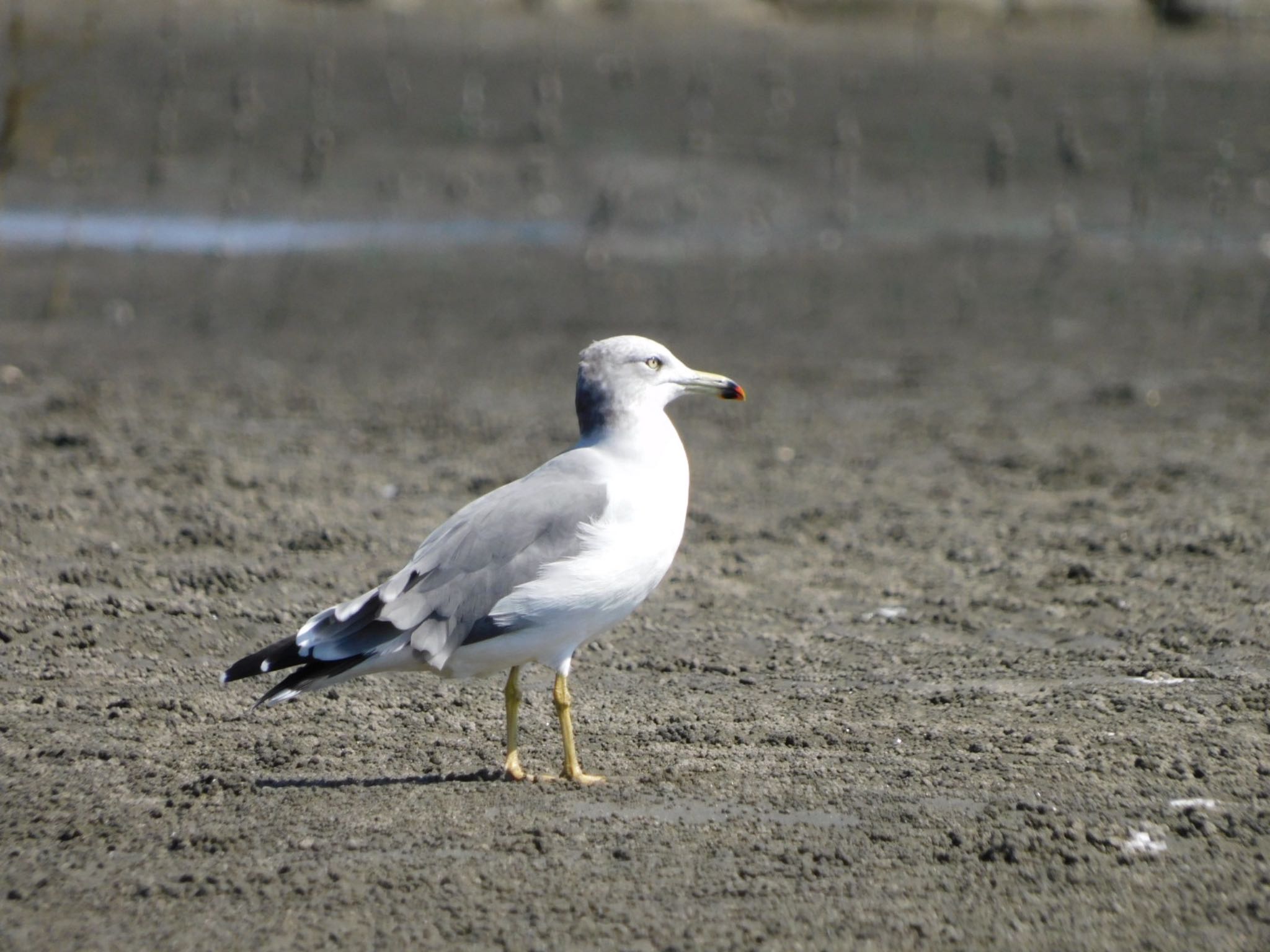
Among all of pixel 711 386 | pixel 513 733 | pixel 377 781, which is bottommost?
pixel 377 781

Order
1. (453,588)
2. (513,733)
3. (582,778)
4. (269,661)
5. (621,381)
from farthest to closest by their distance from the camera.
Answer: (621,381) < (513,733) < (582,778) < (453,588) < (269,661)

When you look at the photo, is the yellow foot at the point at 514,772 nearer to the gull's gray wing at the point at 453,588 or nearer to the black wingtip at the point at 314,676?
the gull's gray wing at the point at 453,588

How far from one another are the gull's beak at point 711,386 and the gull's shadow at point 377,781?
1386 mm

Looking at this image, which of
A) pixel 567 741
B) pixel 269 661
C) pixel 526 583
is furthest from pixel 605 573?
pixel 269 661

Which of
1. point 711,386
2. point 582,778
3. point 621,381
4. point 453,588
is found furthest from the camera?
point 711,386

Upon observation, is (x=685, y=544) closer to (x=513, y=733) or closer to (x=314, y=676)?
(x=513, y=733)

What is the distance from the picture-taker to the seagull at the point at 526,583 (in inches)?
182

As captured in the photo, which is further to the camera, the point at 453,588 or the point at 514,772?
the point at 514,772

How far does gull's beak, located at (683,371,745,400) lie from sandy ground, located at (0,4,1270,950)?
111cm

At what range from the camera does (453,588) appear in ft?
15.5

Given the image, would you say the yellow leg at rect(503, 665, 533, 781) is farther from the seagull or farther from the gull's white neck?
the gull's white neck

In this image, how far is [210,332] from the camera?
13.5 m

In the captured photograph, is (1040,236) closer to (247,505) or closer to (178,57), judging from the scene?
(178,57)

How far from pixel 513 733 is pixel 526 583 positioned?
0.54m
